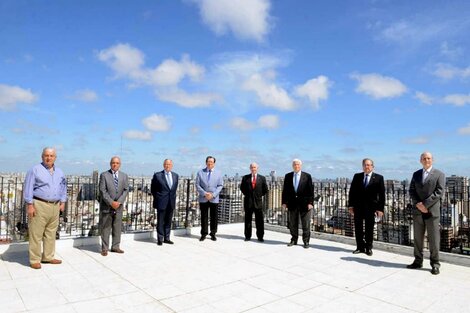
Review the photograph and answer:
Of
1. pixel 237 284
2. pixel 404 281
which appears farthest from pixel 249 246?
pixel 404 281

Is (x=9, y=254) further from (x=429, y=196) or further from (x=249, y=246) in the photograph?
(x=429, y=196)

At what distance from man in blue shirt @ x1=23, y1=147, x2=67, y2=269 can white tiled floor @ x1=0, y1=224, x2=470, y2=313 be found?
0.29 m

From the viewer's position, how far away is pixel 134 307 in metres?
3.55

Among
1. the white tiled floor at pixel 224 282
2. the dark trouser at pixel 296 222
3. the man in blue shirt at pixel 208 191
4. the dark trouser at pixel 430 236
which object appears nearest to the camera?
the white tiled floor at pixel 224 282

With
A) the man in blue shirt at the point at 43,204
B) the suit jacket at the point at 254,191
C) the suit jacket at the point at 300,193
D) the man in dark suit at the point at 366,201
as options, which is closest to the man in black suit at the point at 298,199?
the suit jacket at the point at 300,193

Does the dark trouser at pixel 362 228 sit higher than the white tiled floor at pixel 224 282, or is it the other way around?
the dark trouser at pixel 362 228

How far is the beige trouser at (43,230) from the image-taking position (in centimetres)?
498

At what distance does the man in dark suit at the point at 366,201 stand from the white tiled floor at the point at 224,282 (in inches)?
14.7

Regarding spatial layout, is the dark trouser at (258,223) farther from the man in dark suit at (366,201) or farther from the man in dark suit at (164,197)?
the man in dark suit at (366,201)

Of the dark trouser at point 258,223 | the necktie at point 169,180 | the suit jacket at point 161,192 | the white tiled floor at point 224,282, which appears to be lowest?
the white tiled floor at point 224,282

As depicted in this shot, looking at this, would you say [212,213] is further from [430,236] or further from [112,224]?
[430,236]

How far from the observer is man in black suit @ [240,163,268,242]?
7.61 metres

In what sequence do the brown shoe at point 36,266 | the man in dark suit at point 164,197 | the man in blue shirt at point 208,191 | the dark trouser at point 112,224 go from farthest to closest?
the man in blue shirt at point 208,191
the man in dark suit at point 164,197
the dark trouser at point 112,224
the brown shoe at point 36,266

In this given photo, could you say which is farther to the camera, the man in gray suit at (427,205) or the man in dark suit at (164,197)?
the man in dark suit at (164,197)
